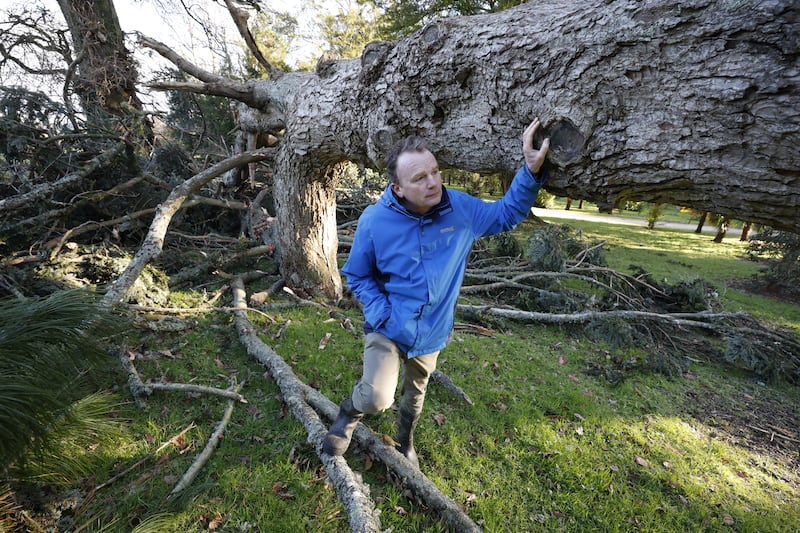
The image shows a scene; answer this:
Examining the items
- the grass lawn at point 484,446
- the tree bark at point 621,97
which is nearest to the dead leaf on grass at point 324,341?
the grass lawn at point 484,446

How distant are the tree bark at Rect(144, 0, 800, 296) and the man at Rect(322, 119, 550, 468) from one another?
0.25 meters

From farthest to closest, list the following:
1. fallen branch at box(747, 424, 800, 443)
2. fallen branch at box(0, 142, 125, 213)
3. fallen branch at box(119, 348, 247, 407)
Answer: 1. fallen branch at box(0, 142, 125, 213)
2. fallen branch at box(747, 424, 800, 443)
3. fallen branch at box(119, 348, 247, 407)

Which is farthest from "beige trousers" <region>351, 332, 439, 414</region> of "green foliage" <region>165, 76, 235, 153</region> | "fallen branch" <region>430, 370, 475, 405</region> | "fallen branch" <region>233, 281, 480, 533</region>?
"green foliage" <region>165, 76, 235, 153</region>

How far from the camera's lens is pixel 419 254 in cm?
208

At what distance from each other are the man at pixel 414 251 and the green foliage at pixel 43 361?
1.45 metres

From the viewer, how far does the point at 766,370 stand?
459cm

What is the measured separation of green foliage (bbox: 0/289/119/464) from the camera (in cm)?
144

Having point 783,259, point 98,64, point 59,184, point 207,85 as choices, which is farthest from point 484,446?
point 783,259

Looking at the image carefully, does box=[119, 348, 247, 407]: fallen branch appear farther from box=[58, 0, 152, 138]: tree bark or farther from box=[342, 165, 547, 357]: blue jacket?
box=[58, 0, 152, 138]: tree bark

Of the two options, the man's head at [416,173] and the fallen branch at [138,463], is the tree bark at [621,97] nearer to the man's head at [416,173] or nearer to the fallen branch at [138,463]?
the man's head at [416,173]

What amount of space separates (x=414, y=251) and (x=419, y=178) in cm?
41

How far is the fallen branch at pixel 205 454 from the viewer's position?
225 cm

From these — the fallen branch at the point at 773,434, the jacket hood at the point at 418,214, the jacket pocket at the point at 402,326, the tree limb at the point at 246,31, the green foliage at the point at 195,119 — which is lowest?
the fallen branch at the point at 773,434

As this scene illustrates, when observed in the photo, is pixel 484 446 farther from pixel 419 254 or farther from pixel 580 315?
pixel 580 315
